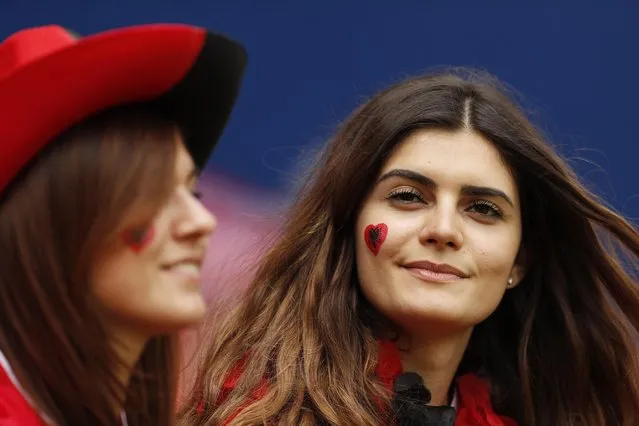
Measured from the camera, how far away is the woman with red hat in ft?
4.66

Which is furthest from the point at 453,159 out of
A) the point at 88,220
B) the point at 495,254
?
the point at 88,220

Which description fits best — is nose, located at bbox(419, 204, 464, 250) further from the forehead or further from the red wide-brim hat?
the red wide-brim hat

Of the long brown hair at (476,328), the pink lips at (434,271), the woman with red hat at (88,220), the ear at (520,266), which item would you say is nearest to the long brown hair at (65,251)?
the woman with red hat at (88,220)

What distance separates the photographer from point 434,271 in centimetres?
234

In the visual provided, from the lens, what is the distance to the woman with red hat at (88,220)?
142 centimetres

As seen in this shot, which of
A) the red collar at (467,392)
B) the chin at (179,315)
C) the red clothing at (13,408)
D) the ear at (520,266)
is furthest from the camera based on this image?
the ear at (520,266)

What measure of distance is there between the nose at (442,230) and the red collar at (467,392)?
0.91 ft

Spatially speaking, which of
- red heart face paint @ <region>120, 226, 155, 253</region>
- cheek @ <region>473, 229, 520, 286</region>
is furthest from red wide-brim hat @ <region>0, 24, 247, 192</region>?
cheek @ <region>473, 229, 520, 286</region>

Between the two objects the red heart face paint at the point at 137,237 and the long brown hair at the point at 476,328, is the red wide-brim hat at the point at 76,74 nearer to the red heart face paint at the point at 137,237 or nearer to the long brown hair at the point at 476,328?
the red heart face paint at the point at 137,237

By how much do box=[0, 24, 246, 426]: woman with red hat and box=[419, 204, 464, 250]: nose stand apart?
877 millimetres

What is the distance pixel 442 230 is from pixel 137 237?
39.1 inches

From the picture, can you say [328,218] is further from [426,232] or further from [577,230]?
[577,230]

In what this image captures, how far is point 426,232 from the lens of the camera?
7.69 ft

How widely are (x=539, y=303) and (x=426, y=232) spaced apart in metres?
0.56
